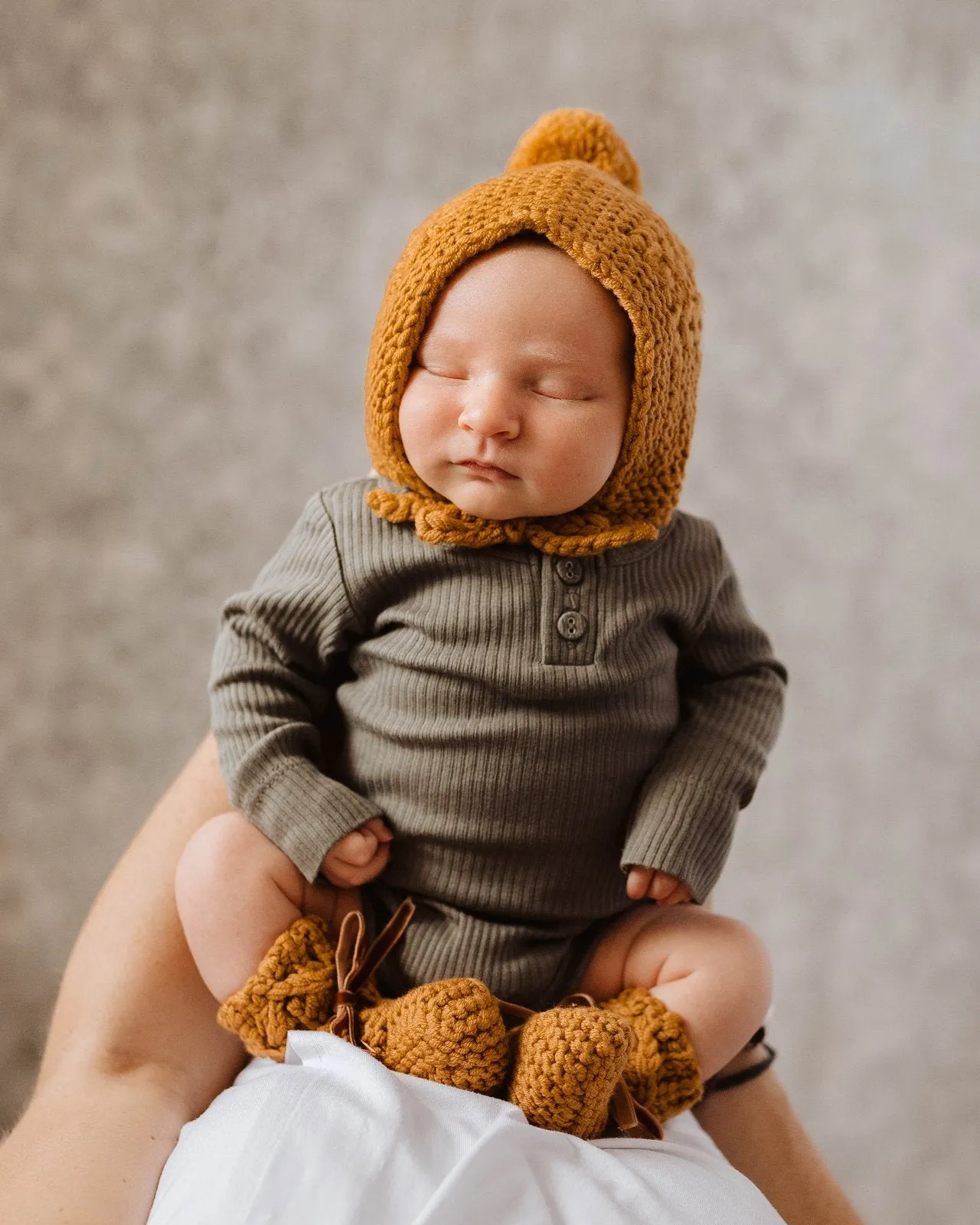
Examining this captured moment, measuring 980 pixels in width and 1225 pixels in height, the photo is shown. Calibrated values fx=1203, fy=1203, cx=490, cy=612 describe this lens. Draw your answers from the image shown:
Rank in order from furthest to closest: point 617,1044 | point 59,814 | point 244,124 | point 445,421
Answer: point 59,814 → point 244,124 → point 445,421 → point 617,1044

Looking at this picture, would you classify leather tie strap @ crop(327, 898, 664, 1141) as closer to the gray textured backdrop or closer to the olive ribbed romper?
the olive ribbed romper

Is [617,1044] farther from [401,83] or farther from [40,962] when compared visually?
[401,83]

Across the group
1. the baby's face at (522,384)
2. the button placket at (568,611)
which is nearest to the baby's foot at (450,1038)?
the button placket at (568,611)

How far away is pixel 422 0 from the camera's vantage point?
1437 millimetres

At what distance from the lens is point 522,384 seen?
2.99ft

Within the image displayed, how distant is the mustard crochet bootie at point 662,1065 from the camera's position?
88 centimetres

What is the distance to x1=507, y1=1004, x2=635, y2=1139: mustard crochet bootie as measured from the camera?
32.0 inches

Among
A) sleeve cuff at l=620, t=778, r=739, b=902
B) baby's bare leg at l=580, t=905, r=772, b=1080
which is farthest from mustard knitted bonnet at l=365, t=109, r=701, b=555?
baby's bare leg at l=580, t=905, r=772, b=1080

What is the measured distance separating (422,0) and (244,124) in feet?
0.86

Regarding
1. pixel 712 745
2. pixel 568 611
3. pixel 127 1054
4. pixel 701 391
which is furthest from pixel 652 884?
pixel 701 391

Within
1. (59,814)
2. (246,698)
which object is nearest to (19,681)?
(59,814)

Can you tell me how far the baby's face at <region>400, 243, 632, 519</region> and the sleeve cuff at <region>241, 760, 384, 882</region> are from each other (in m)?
0.25

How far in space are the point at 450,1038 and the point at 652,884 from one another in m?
0.22

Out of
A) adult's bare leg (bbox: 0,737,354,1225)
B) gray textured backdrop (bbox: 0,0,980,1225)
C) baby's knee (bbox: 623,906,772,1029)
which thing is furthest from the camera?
gray textured backdrop (bbox: 0,0,980,1225)
